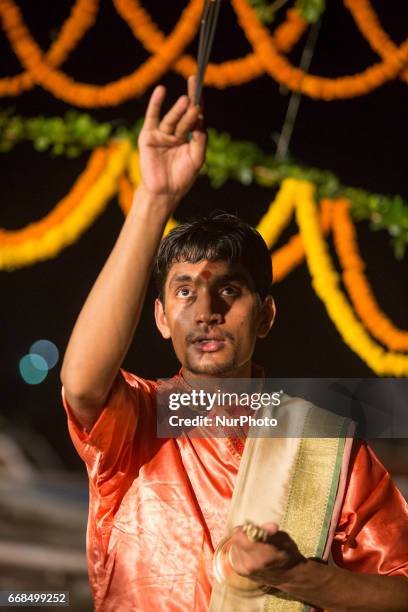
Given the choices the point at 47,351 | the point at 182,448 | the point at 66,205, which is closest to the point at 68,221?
the point at 66,205

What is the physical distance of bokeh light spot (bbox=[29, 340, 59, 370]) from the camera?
→ 291 cm

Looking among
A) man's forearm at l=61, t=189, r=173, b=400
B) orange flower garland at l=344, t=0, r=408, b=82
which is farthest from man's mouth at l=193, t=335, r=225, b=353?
orange flower garland at l=344, t=0, r=408, b=82

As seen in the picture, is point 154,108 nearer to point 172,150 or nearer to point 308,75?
point 172,150

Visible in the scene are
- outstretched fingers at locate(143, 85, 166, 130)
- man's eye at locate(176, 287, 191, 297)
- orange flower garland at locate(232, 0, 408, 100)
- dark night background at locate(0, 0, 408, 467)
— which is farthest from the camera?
orange flower garland at locate(232, 0, 408, 100)

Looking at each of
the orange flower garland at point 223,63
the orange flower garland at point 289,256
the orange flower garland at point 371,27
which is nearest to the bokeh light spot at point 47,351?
the orange flower garland at point 289,256

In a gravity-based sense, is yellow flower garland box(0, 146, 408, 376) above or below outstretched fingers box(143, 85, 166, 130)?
above

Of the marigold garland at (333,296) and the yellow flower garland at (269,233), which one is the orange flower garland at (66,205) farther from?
the marigold garland at (333,296)

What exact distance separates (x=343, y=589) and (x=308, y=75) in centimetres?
229

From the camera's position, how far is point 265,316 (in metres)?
1.99

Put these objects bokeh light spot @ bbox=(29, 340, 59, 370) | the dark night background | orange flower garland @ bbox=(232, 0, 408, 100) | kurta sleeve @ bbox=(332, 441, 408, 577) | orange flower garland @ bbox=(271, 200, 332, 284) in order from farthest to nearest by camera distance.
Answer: orange flower garland @ bbox=(232, 0, 408, 100), orange flower garland @ bbox=(271, 200, 332, 284), the dark night background, bokeh light spot @ bbox=(29, 340, 59, 370), kurta sleeve @ bbox=(332, 441, 408, 577)

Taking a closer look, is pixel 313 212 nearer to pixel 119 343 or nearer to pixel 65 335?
pixel 65 335

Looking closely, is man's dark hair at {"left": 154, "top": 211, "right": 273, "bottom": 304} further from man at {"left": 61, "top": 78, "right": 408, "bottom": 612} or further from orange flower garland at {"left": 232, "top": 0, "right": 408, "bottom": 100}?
orange flower garland at {"left": 232, "top": 0, "right": 408, "bottom": 100}

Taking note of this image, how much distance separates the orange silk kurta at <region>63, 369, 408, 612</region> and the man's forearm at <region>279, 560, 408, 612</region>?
2.9 inches

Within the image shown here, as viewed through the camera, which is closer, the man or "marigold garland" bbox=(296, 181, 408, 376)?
the man
